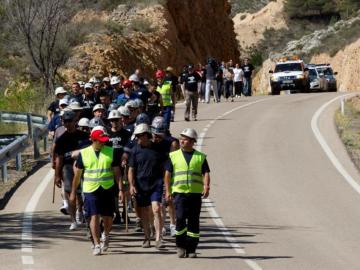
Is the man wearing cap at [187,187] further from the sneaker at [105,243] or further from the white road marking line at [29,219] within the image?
the white road marking line at [29,219]

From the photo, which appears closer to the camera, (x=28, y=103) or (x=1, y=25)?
(x=28, y=103)

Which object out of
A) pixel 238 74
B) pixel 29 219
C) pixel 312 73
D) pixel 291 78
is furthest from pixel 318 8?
pixel 29 219

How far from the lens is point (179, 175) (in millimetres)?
13758

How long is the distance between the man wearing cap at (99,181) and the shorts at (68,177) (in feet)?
6.32

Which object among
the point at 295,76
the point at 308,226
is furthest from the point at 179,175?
the point at 295,76

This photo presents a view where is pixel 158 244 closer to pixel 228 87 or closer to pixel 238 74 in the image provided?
pixel 228 87

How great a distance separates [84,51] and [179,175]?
34.4 meters

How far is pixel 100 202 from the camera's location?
45.6ft

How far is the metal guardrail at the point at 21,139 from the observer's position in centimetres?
2141

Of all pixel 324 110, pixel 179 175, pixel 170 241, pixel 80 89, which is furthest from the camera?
pixel 324 110

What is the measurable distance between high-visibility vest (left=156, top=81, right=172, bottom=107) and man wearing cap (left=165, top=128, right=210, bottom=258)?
13.0 m

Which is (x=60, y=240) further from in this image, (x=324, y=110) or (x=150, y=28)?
(x=150, y=28)

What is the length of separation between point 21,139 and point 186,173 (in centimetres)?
965

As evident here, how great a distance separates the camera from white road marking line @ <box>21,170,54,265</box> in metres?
14.1
